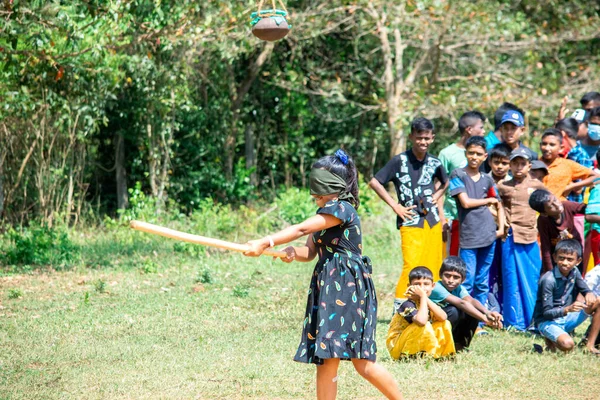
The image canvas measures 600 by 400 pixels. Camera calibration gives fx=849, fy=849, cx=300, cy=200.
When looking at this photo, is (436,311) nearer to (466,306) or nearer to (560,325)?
(466,306)

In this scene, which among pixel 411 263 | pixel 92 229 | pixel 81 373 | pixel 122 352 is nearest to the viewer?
pixel 81 373

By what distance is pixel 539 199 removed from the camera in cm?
723

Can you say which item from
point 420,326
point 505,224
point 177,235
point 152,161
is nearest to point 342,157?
point 177,235

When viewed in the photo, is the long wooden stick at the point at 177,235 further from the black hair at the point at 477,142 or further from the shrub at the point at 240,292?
the shrub at the point at 240,292

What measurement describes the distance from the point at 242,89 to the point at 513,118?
7.67 metres

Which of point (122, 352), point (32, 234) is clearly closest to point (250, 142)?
point (32, 234)

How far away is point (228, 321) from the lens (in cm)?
750

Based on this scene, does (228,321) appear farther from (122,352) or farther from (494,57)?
(494,57)

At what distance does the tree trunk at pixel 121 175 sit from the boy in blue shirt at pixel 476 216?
7523 mm

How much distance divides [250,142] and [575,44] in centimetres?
674

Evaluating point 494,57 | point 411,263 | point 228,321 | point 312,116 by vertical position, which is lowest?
point 228,321

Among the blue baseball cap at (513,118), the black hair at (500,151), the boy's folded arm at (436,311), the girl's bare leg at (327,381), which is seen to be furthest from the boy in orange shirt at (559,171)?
the girl's bare leg at (327,381)

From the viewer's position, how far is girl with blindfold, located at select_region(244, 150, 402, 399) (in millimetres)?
4605

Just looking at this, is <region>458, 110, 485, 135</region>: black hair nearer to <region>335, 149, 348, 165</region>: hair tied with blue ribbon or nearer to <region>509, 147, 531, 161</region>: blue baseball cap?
<region>509, 147, 531, 161</region>: blue baseball cap
